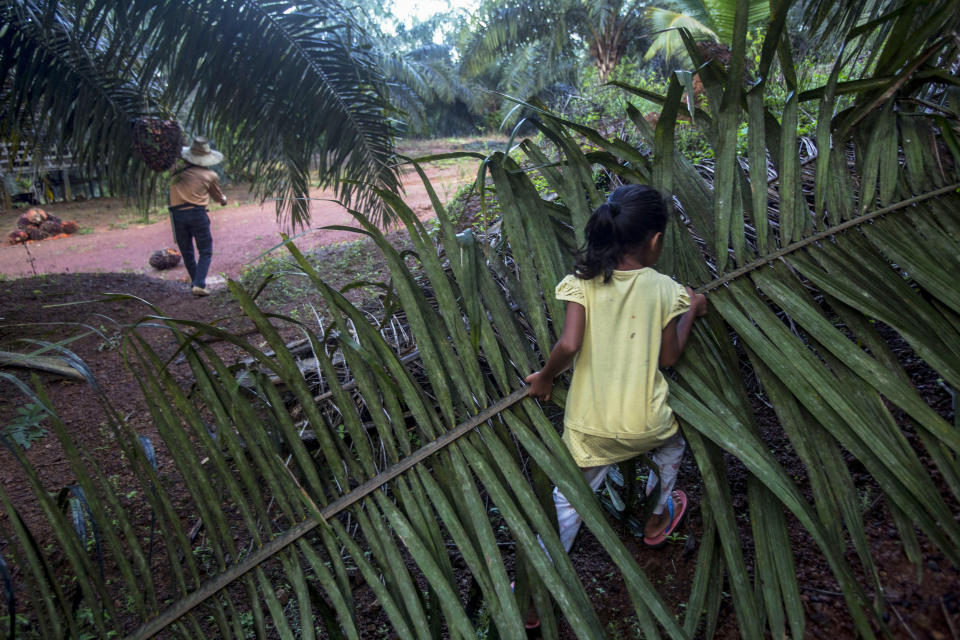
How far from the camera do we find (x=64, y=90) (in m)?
3.39

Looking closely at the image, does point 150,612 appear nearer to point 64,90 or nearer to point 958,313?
point 958,313

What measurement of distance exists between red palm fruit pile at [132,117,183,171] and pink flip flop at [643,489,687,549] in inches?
145

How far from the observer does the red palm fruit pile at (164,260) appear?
30.3 feet

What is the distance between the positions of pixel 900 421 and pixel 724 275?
1167 mm

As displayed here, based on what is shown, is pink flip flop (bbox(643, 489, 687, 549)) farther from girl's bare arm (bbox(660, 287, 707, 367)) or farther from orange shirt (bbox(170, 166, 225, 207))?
orange shirt (bbox(170, 166, 225, 207))

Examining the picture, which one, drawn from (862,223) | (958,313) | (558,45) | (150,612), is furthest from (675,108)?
(558,45)

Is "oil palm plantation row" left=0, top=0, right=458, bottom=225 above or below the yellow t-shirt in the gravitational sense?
above

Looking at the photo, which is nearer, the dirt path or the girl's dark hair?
the girl's dark hair

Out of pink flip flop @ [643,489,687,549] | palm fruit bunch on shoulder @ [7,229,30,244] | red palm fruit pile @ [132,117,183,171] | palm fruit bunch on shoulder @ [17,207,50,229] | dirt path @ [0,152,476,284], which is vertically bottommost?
dirt path @ [0,152,476,284]

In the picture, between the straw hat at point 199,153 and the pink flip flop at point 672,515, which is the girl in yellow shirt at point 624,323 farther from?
the straw hat at point 199,153

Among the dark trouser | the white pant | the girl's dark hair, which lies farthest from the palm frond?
the white pant

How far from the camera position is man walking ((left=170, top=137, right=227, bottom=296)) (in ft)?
18.9

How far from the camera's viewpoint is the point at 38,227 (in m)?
12.0

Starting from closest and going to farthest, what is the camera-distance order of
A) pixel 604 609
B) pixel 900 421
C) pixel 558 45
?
pixel 604 609 → pixel 900 421 → pixel 558 45
